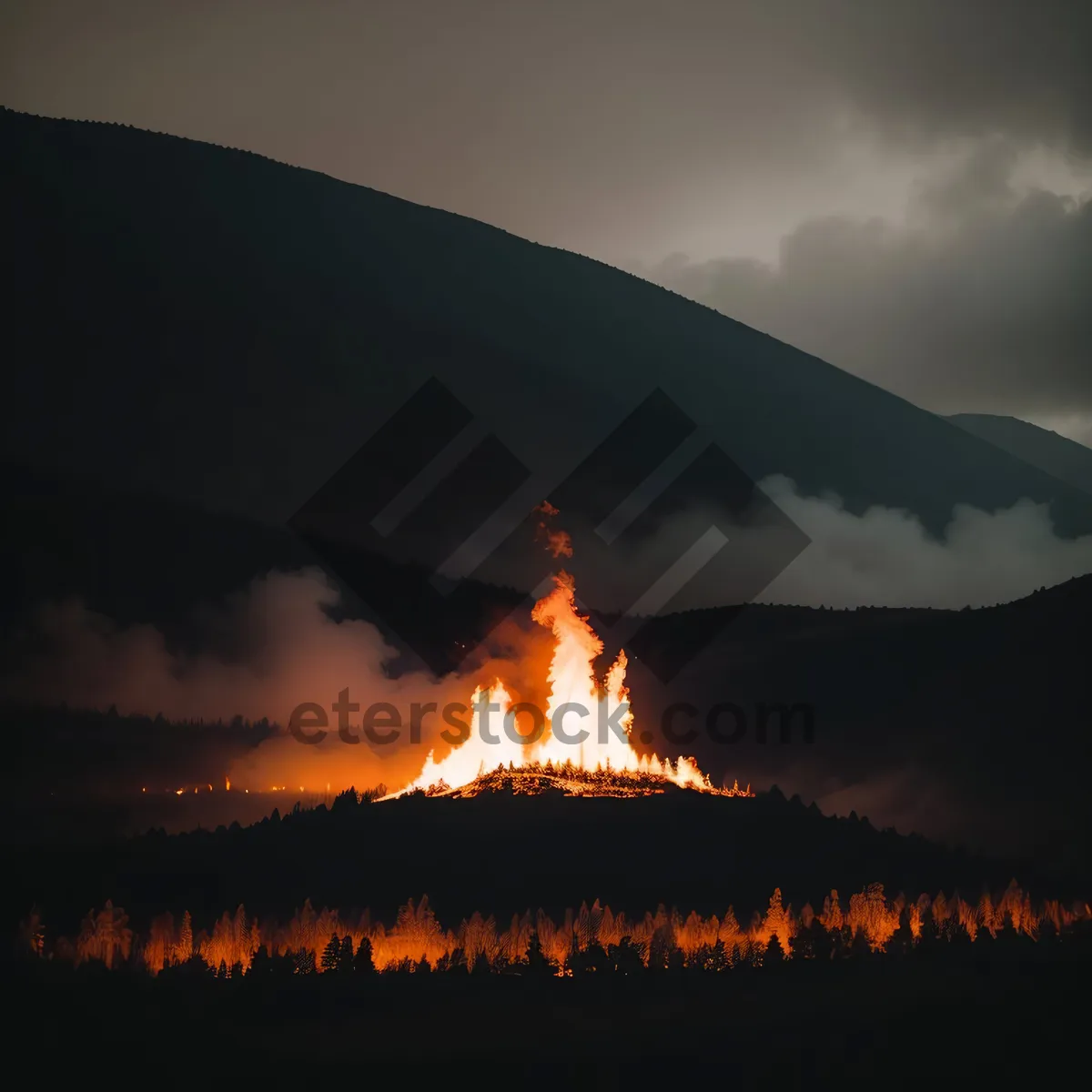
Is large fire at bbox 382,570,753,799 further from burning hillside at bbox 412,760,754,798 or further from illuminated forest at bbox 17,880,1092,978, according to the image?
illuminated forest at bbox 17,880,1092,978

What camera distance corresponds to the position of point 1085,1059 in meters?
34.7

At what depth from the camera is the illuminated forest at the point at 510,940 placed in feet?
133

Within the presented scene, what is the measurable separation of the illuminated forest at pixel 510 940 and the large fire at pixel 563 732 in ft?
33.7

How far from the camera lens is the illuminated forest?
133ft

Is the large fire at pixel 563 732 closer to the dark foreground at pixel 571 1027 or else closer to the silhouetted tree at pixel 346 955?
the silhouetted tree at pixel 346 955

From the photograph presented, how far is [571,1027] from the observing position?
35.3m

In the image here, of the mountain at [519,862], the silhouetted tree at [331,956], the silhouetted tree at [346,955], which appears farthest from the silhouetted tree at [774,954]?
the silhouetted tree at [331,956]

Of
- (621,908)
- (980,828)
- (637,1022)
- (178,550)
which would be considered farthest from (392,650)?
(637,1022)


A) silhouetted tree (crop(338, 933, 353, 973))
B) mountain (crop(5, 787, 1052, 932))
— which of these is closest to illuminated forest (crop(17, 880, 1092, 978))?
silhouetted tree (crop(338, 933, 353, 973))

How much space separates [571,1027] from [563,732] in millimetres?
20580

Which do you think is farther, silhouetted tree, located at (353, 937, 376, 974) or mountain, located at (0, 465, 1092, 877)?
mountain, located at (0, 465, 1092, 877)

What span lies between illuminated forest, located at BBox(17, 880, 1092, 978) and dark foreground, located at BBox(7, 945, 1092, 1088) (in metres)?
1.39

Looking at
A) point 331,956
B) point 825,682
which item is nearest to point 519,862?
point 331,956

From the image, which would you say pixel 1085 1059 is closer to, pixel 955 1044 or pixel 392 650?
pixel 955 1044
